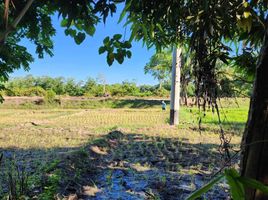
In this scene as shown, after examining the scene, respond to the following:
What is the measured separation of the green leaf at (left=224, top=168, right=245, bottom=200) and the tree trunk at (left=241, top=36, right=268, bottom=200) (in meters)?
0.48

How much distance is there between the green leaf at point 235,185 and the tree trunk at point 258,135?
1.56 ft

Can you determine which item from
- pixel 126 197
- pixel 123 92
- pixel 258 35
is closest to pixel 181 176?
pixel 126 197

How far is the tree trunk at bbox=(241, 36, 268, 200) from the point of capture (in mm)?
988

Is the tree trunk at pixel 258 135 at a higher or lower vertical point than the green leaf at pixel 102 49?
lower

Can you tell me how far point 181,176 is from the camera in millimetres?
4668

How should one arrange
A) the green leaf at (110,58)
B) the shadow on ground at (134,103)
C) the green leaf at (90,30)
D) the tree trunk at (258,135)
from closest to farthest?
the tree trunk at (258,135) < the green leaf at (110,58) < the green leaf at (90,30) < the shadow on ground at (134,103)

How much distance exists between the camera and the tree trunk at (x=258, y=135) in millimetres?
988

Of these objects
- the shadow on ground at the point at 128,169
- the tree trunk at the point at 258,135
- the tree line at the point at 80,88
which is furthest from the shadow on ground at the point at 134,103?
the tree trunk at the point at 258,135

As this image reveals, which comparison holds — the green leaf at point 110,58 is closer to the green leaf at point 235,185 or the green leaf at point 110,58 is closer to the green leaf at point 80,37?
the green leaf at point 80,37

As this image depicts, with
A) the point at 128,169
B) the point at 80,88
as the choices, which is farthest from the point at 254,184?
the point at 80,88

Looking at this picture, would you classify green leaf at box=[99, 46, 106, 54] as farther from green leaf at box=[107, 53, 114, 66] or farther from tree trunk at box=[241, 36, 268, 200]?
tree trunk at box=[241, 36, 268, 200]

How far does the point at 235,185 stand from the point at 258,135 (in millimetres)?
545

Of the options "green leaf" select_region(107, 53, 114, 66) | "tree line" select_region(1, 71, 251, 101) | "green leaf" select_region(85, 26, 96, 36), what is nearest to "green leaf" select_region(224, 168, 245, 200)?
"green leaf" select_region(107, 53, 114, 66)

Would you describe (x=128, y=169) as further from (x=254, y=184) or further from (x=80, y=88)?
(x=80, y=88)
